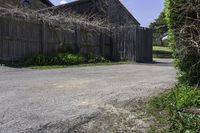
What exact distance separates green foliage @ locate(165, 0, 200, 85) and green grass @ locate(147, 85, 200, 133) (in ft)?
1.44

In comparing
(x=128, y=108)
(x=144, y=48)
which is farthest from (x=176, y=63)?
(x=144, y=48)

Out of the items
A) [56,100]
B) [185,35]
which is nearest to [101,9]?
[185,35]

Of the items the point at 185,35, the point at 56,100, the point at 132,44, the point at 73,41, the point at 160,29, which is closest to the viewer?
the point at 56,100

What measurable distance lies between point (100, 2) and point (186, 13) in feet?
88.8

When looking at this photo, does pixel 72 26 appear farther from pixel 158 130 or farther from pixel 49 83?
pixel 158 130

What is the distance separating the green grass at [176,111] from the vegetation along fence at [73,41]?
13279 mm

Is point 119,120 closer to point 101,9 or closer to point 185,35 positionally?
point 185,35

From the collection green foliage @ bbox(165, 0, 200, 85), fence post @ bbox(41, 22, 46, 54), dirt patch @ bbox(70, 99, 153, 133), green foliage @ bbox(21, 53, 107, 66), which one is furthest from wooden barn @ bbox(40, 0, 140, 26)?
dirt patch @ bbox(70, 99, 153, 133)

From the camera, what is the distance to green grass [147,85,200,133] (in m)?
6.63

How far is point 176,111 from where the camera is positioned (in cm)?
731

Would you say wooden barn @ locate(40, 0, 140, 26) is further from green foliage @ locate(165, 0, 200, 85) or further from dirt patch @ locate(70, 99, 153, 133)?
dirt patch @ locate(70, 99, 153, 133)

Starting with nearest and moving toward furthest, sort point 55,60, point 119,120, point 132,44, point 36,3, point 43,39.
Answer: point 119,120
point 55,60
point 43,39
point 132,44
point 36,3

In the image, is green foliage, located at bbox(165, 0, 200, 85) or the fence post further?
the fence post

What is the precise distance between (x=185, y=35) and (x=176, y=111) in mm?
2322
